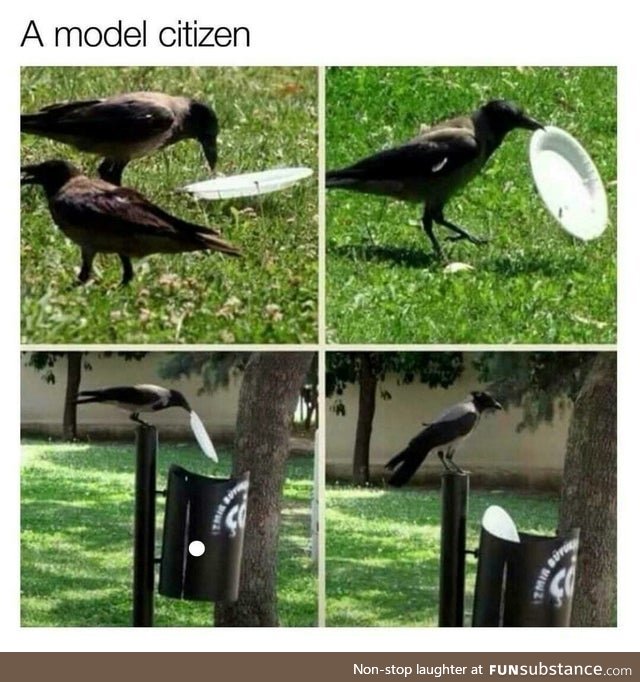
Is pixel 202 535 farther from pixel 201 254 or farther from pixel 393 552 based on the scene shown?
pixel 201 254

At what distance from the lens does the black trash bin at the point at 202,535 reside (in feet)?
19.7

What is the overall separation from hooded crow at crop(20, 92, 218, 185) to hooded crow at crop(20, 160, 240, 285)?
0.11 m

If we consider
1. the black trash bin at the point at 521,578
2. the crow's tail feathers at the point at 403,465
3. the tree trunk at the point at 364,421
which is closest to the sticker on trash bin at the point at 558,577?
the black trash bin at the point at 521,578

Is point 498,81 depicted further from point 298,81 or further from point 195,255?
point 195,255

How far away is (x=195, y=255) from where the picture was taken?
6211mm

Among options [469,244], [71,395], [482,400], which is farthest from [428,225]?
[71,395]

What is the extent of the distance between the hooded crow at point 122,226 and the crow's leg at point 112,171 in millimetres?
55

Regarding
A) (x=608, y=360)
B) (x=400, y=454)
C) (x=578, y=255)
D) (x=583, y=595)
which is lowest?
(x=583, y=595)

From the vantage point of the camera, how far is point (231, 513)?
604cm

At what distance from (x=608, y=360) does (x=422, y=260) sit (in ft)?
2.67

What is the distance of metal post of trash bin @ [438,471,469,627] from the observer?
237 inches

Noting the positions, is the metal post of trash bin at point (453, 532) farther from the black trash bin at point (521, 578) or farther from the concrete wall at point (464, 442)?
the concrete wall at point (464, 442)

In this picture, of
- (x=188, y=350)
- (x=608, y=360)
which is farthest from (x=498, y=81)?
(x=188, y=350)

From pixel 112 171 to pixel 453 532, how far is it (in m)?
1.89
